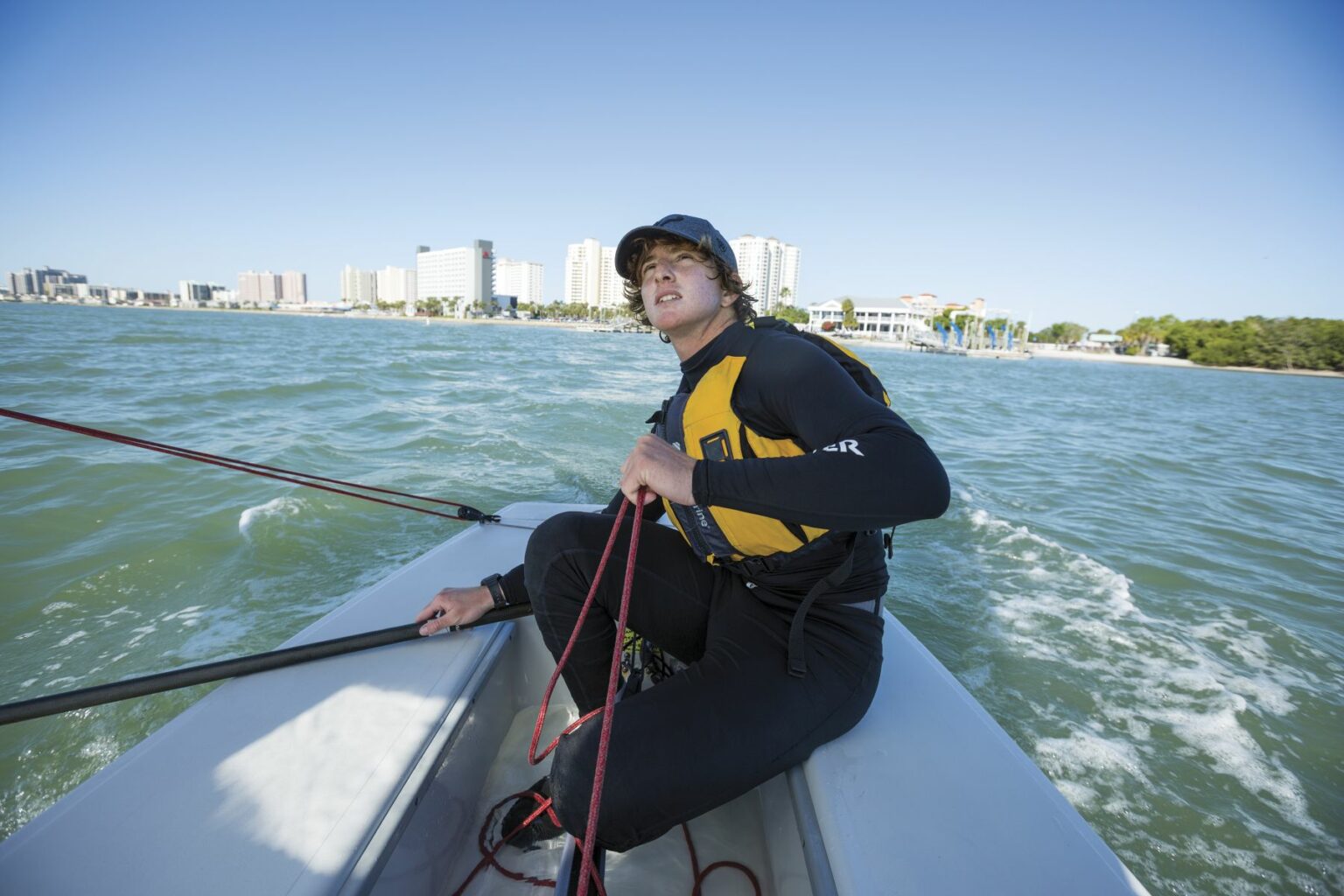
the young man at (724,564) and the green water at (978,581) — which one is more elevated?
the young man at (724,564)

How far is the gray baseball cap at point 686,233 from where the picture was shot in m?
1.64

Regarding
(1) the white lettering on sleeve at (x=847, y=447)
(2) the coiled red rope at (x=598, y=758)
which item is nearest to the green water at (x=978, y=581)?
(2) the coiled red rope at (x=598, y=758)

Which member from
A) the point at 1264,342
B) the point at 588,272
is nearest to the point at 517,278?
the point at 588,272

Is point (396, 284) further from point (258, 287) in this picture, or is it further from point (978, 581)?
point (978, 581)

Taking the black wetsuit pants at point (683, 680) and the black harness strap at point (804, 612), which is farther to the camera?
the black harness strap at point (804, 612)

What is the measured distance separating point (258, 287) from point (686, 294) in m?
217

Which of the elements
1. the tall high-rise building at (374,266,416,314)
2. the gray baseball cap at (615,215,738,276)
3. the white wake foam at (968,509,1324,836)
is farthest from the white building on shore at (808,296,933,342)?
the tall high-rise building at (374,266,416,314)

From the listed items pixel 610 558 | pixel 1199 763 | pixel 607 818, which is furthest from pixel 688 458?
pixel 1199 763

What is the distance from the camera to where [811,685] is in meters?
1.31

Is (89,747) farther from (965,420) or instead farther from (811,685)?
(965,420)

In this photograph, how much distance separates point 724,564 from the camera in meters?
1.61

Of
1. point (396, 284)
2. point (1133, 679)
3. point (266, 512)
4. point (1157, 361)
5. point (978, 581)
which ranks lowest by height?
point (1133, 679)

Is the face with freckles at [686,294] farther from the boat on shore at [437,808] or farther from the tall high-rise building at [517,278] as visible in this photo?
the tall high-rise building at [517,278]

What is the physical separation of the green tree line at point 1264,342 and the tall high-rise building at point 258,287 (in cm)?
20938
